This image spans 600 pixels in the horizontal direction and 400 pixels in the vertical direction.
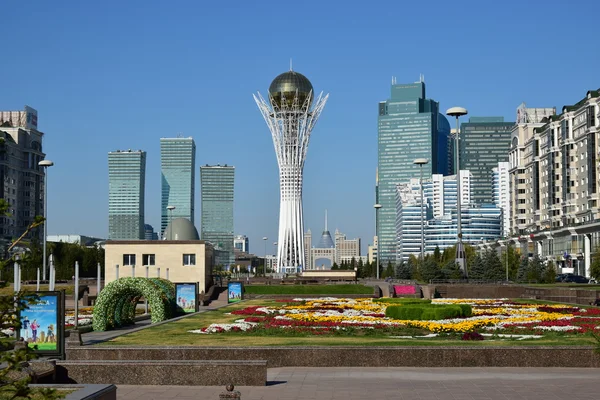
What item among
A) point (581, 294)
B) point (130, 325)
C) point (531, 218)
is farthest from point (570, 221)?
point (130, 325)

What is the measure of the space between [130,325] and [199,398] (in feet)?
55.6

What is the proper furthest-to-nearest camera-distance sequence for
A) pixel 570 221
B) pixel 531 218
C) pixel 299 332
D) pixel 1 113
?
pixel 1 113, pixel 531 218, pixel 570 221, pixel 299 332

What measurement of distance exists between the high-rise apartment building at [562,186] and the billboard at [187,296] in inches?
2359

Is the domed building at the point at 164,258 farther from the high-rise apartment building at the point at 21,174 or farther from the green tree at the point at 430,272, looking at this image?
the high-rise apartment building at the point at 21,174

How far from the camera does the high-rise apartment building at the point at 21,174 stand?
145 m

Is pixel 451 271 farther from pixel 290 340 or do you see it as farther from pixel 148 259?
pixel 290 340

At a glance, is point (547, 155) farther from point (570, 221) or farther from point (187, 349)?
point (187, 349)

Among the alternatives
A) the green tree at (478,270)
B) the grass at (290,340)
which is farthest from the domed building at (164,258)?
the grass at (290,340)

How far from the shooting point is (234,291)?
193ft

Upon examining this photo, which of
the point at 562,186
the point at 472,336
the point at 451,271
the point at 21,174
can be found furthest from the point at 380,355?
the point at 21,174

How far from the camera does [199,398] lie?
1664 cm

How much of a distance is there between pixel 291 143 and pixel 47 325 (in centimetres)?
10838

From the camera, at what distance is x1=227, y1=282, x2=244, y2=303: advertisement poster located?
58053 millimetres

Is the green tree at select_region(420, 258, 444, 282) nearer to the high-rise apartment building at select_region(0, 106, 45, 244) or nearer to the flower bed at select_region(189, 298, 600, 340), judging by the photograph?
the flower bed at select_region(189, 298, 600, 340)
